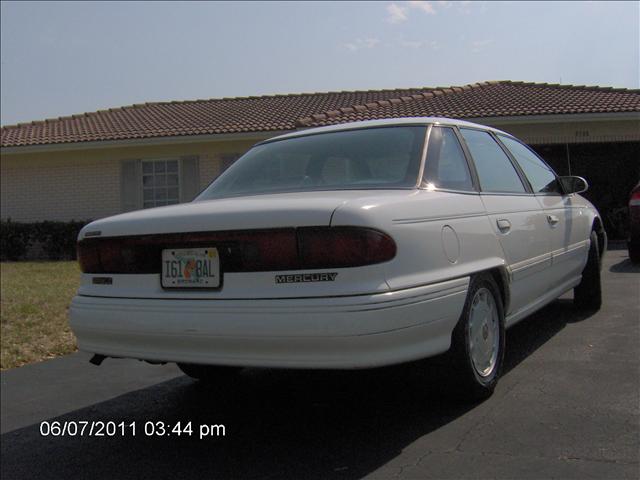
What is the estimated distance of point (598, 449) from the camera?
289 centimetres

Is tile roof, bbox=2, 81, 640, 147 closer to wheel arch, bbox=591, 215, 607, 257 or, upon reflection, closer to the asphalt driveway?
wheel arch, bbox=591, 215, 607, 257

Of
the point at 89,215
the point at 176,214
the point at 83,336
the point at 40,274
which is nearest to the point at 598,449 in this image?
the point at 176,214

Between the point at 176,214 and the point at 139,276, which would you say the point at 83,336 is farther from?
the point at 176,214

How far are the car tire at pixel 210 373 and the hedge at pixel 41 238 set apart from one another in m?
12.3

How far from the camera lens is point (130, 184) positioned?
1669cm

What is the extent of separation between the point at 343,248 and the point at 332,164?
1057 millimetres

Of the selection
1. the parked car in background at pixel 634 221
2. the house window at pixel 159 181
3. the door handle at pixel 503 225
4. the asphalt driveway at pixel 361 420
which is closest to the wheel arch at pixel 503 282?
the door handle at pixel 503 225

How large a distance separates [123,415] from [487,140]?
2956mm

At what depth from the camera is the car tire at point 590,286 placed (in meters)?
5.62

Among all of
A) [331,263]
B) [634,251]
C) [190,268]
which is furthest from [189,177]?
[331,263]

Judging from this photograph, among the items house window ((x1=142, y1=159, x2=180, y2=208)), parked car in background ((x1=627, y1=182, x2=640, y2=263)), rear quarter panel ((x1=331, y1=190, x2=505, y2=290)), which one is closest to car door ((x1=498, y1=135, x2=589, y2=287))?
rear quarter panel ((x1=331, y1=190, x2=505, y2=290))

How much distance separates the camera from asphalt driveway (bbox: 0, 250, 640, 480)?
289 cm

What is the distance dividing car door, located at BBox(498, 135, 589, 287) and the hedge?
42.5 feet

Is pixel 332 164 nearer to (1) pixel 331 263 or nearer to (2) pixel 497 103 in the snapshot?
(1) pixel 331 263
